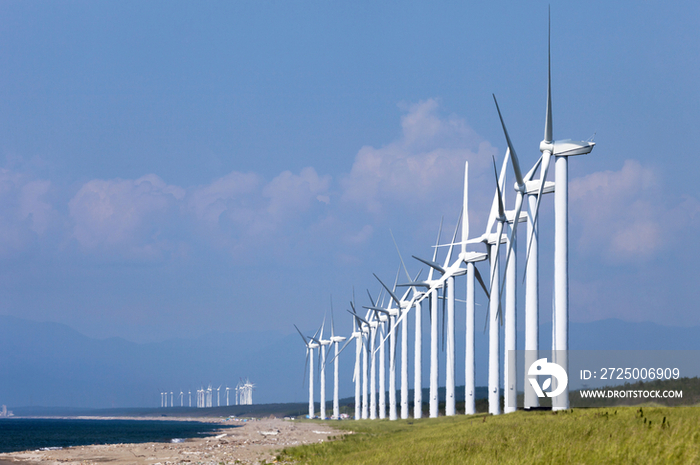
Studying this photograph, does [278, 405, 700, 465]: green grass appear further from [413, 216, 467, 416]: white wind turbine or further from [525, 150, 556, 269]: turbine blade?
[413, 216, 467, 416]: white wind turbine

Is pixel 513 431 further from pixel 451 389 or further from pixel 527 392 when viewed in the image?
pixel 451 389

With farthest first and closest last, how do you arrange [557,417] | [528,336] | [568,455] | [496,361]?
[496,361]
[528,336]
[557,417]
[568,455]

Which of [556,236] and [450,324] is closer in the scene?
[556,236]

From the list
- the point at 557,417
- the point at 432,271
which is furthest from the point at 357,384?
the point at 557,417

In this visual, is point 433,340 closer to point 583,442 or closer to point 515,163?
point 515,163

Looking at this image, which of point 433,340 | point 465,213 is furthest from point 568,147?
point 433,340

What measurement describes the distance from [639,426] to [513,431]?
706 centimetres

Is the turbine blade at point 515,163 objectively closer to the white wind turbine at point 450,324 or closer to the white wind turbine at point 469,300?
the white wind turbine at point 469,300

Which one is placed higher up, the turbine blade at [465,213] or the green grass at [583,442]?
the turbine blade at [465,213]

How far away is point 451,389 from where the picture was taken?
75812 millimetres

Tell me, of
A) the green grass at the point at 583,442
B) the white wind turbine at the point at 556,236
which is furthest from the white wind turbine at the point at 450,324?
the green grass at the point at 583,442

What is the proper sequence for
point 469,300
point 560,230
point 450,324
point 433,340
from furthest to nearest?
point 433,340 → point 450,324 → point 469,300 → point 560,230

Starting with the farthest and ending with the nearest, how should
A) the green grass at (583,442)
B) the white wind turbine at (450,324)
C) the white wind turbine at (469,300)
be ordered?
the white wind turbine at (450,324)
the white wind turbine at (469,300)
the green grass at (583,442)

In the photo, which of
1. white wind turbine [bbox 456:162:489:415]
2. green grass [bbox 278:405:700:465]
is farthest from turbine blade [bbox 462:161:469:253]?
green grass [bbox 278:405:700:465]
